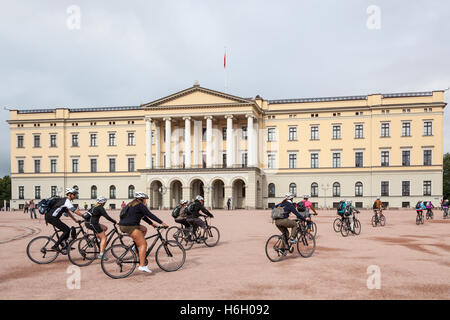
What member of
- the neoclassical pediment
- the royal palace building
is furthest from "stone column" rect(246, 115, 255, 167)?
the neoclassical pediment

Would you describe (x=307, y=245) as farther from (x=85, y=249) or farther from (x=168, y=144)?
(x=168, y=144)

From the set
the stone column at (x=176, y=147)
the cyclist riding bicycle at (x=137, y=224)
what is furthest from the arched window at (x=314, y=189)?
the cyclist riding bicycle at (x=137, y=224)

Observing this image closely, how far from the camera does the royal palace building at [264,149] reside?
53.5m

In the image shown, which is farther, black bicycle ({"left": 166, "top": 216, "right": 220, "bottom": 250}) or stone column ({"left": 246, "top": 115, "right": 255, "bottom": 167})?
stone column ({"left": 246, "top": 115, "right": 255, "bottom": 167})

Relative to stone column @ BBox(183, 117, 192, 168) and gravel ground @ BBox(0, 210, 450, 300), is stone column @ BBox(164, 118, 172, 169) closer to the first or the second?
stone column @ BBox(183, 117, 192, 168)

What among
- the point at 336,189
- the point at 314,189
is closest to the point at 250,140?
the point at 314,189

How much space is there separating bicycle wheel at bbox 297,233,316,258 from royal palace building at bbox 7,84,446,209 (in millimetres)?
39357

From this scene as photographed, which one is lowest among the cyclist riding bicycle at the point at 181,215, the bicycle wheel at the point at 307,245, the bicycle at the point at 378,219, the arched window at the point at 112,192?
the arched window at the point at 112,192

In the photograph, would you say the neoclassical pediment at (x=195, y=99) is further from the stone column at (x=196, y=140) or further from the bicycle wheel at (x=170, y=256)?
the bicycle wheel at (x=170, y=256)

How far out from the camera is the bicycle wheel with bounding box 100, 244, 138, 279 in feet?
28.6

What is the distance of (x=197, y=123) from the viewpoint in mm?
58125

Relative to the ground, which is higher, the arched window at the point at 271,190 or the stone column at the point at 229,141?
the stone column at the point at 229,141

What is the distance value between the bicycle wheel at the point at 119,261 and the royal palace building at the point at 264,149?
1711 inches
